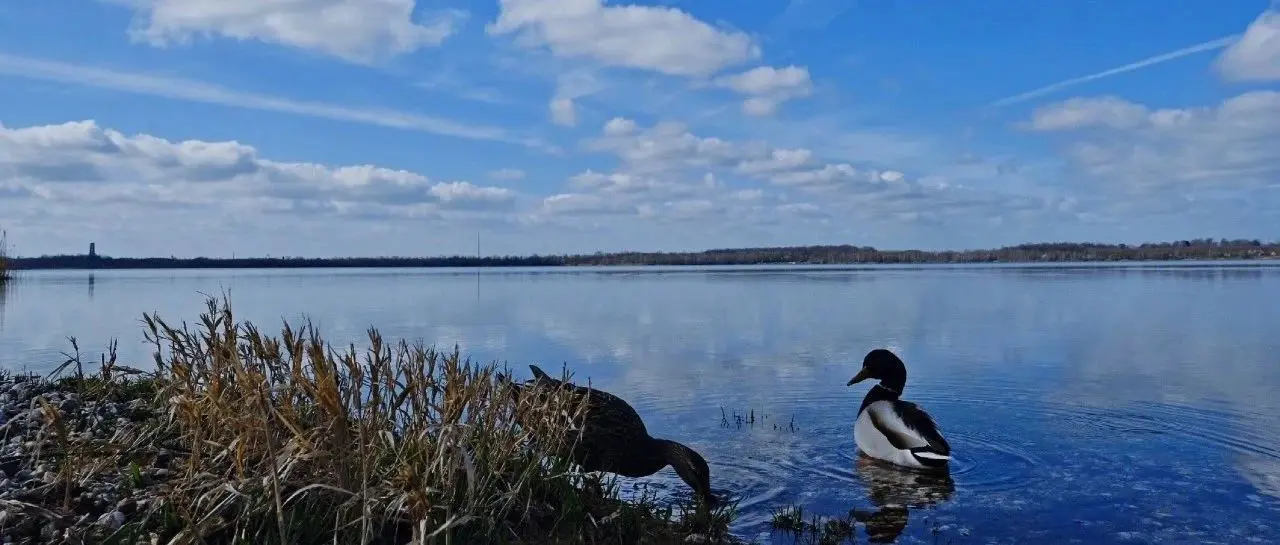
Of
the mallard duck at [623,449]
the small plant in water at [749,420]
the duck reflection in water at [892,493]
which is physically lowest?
the duck reflection in water at [892,493]

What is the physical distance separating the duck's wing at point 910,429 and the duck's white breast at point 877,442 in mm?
27

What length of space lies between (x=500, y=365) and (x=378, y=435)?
9.08 metres

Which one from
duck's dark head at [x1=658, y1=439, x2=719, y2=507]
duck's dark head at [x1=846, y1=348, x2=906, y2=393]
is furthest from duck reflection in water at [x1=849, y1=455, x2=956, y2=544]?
duck's dark head at [x1=846, y1=348, x2=906, y2=393]

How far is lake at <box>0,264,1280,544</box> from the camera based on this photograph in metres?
6.78

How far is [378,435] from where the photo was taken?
4.89m

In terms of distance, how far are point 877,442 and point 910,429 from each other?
39 cm

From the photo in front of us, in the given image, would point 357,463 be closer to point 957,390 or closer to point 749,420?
point 749,420

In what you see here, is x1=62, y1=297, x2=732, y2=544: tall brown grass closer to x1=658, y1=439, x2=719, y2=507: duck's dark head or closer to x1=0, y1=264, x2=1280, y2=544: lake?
x1=658, y1=439, x2=719, y2=507: duck's dark head

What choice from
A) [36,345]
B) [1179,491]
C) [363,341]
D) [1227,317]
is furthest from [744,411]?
[1227,317]

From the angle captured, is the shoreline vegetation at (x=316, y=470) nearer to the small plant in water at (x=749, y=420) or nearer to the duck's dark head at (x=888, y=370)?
the small plant in water at (x=749, y=420)

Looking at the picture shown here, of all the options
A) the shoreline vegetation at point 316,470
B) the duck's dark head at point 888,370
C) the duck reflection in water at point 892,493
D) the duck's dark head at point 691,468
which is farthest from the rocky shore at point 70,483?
the duck's dark head at point 888,370

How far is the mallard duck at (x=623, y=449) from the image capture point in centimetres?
657

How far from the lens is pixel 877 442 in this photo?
8.37 meters

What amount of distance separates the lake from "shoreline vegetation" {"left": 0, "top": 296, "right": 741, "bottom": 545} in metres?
1.63
